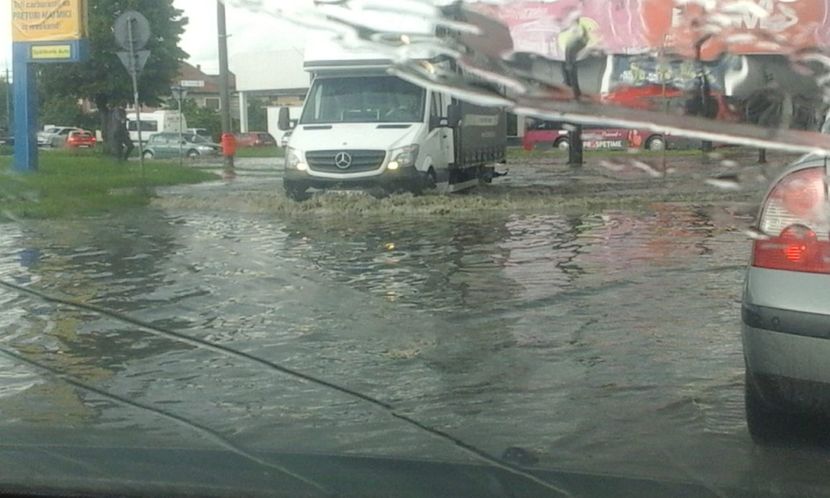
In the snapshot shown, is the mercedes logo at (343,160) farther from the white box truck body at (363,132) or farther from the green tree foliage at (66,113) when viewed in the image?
the green tree foliage at (66,113)

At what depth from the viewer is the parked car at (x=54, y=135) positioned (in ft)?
181

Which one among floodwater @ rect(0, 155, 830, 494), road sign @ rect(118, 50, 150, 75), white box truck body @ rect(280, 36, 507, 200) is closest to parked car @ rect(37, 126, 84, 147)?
white box truck body @ rect(280, 36, 507, 200)

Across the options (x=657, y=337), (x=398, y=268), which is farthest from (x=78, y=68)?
(x=657, y=337)

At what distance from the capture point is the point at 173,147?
45438 mm

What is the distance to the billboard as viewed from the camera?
9.65 ft

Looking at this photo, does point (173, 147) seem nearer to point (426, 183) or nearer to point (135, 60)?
point (426, 183)

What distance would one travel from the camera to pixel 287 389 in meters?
6.18

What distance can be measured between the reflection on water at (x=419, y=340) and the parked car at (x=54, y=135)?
44.3 metres

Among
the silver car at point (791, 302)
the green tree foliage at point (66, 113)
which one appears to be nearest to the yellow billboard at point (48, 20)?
the silver car at point (791, 302)

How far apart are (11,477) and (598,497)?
2.21m

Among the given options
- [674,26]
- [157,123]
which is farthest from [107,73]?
[674,26]

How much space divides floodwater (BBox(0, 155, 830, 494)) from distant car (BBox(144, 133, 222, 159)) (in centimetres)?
3209

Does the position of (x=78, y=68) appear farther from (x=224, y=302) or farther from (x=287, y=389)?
(x=287, y=389)

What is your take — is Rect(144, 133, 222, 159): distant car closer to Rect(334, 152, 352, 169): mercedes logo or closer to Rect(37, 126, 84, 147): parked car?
Rect(37, 126, 84, 147): parked car
